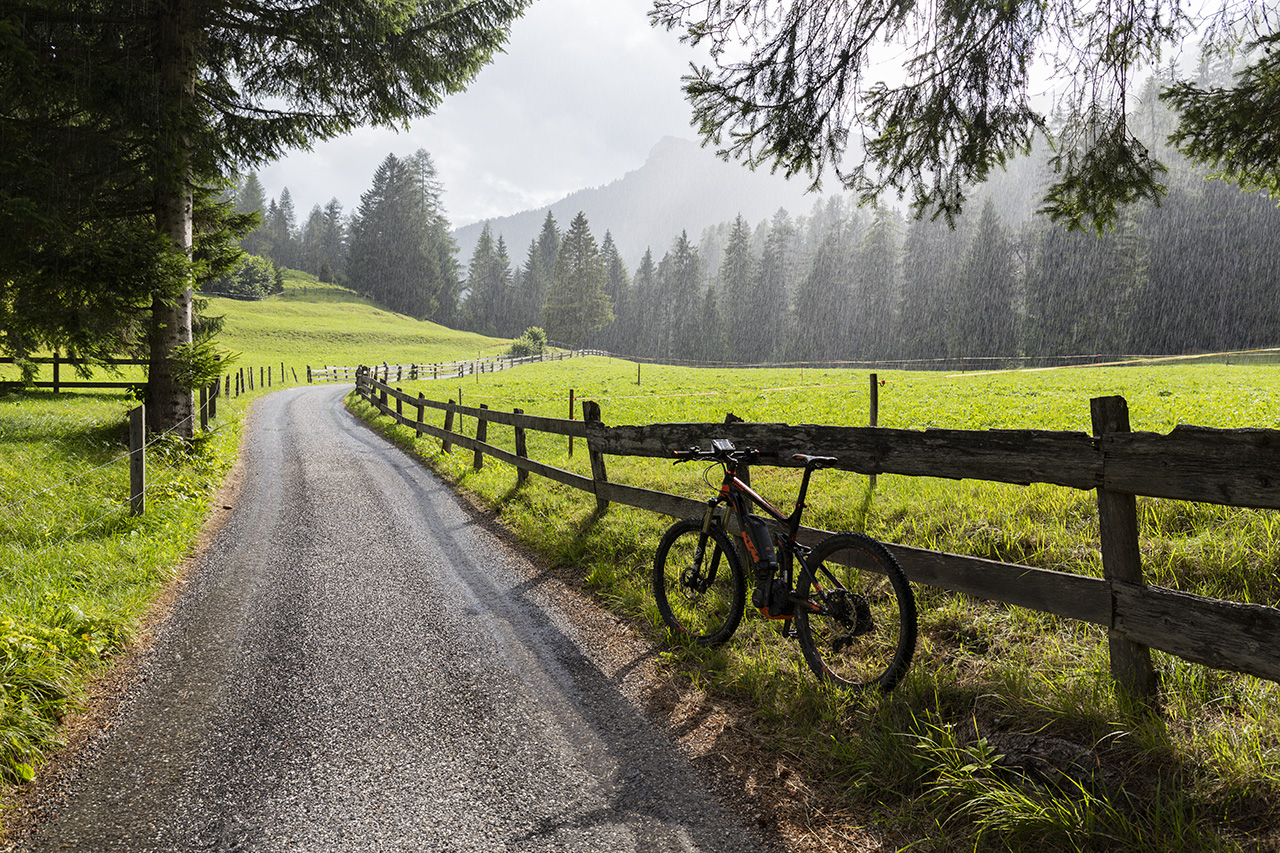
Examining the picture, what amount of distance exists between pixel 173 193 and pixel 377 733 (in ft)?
32.6

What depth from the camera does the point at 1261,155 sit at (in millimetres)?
4562

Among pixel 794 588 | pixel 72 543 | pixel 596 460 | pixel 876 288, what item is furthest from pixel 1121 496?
pixel 876 288

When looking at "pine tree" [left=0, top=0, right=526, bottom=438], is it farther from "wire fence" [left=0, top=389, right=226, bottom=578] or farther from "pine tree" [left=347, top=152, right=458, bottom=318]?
"pine tree" [left=347, top=152, right=458, bottom=318]

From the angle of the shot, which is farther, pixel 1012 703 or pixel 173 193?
pixel 173 193

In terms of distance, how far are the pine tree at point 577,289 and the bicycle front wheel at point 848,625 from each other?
7440 centimetres

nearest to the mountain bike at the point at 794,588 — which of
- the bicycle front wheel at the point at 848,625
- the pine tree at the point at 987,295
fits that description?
the bicycle front wheel at the point at 848,625

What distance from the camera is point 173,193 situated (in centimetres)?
922

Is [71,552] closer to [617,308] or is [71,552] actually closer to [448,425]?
[448,425]

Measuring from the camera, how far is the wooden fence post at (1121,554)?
2.64 meters

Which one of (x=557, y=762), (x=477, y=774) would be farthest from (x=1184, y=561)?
(x=477, y=774)

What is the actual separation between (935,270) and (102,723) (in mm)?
63490

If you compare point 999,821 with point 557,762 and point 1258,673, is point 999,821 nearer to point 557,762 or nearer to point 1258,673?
point 1258,673

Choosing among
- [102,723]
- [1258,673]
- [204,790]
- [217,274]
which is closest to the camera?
[1258,673]

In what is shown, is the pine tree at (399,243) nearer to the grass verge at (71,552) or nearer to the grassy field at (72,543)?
the grassy field at (72,543)
